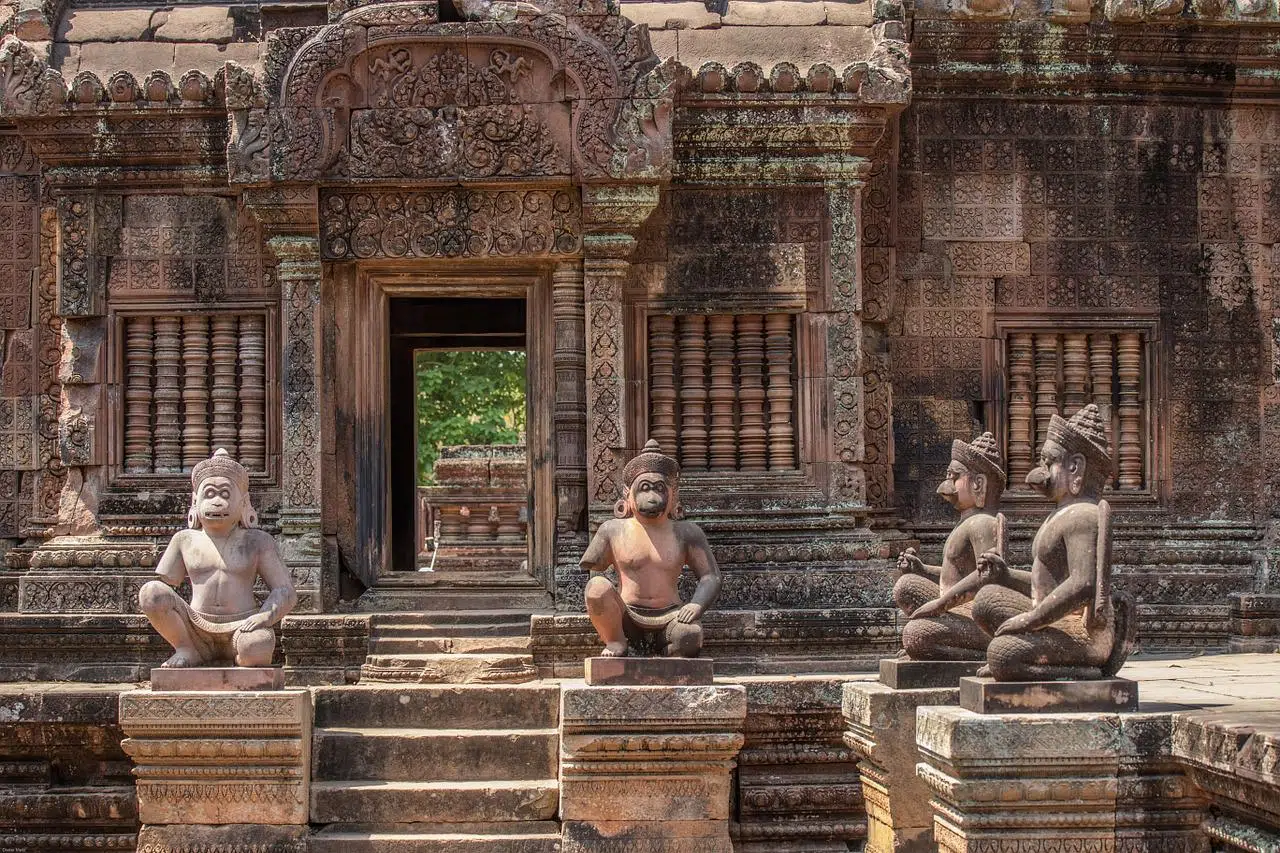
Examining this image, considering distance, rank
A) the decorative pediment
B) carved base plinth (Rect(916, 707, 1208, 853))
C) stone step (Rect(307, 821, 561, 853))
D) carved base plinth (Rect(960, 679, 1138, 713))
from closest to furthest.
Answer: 1. carved base plinth (Rect(916, 707, 1208, 853))
2. carved base plinth (Rect(960, 679, 1138, 713))
3. stone step (Rect(307, 821, 561, 853))
4. the decorative pediment

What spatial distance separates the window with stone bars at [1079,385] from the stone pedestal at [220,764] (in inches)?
198

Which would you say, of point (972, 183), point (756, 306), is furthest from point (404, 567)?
point (972, 183)

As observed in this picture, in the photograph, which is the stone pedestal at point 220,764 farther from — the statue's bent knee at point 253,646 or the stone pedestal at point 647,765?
the stone pedestal at point 647,765

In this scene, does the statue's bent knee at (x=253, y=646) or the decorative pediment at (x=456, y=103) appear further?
the decorative pediment at (x=456, y=103)

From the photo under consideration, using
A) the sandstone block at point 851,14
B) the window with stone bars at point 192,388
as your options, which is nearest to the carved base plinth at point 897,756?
the window with stone bars at point 192,388

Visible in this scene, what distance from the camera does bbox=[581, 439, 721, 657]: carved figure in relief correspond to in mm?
7719

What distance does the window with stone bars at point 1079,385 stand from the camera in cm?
1062

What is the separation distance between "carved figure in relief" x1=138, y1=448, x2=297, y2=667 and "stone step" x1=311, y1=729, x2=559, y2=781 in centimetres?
68

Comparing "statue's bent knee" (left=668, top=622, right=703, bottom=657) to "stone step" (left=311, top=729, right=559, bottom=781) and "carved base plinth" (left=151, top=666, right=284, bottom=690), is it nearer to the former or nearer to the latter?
"stone step" (left=311, top=729, right=559, bottom=781)

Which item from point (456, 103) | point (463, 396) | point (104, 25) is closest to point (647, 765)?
point (456, 103)

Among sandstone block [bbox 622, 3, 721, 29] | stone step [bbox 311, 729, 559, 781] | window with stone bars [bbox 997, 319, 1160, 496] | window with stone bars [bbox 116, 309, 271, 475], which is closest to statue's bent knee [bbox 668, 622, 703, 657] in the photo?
stone step [bbox 311, 729, 559, 781]

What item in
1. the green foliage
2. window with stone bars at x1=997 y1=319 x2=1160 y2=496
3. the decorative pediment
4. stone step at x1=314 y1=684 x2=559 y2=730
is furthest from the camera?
the green foliage

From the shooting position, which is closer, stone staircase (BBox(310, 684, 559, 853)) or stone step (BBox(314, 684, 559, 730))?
stone staircase (BBox(310, 684, 559, 853))

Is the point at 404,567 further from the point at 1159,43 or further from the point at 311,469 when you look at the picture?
the point at 1159,43
